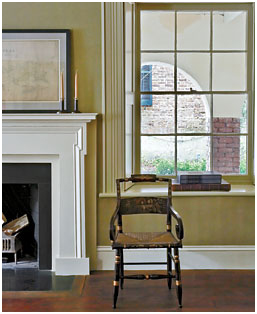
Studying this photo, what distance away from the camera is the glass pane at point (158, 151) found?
14.0ft

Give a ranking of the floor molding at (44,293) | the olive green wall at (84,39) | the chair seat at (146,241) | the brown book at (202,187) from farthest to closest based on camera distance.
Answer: the brown book at (202,187) → the olive green wall at (84,39) → the floor molding at (44,293) → the chair seat at (146,241)

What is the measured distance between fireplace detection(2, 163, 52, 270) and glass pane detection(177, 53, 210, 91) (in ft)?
4.69

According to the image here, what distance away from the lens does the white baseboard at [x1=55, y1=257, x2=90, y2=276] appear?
3.77m

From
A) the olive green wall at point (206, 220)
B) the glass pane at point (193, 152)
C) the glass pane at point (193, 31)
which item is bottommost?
the olive green wall at point (206, 220)

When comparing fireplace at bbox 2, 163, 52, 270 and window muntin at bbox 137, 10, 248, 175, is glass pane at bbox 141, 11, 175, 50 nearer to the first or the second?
window muntin at bbox 137, 10, 248, 175

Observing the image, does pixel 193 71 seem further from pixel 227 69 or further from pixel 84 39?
pixel 84 39

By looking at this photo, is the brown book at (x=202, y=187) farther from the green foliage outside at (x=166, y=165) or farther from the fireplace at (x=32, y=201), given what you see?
the fireplace at (x=32, y=201)

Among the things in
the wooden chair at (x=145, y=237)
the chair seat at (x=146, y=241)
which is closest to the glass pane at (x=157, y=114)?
the wooden chair at (x=145, y=237)

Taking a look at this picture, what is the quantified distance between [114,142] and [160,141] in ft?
1.94

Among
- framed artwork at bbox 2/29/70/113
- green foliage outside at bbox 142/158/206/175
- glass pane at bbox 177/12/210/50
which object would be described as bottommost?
green foliage outside at bbox 142/158/206/175

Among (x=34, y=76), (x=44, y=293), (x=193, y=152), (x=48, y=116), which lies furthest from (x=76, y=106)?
(x=44, y=293)

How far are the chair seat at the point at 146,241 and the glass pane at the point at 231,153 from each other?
4.07ft

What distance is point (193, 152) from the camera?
428cm

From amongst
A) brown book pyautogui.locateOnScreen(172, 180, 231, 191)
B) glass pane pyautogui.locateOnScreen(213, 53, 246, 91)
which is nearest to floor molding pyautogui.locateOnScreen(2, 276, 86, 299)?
brown book pyautogui.locateOnScreen(172, 180, 231, 191)
